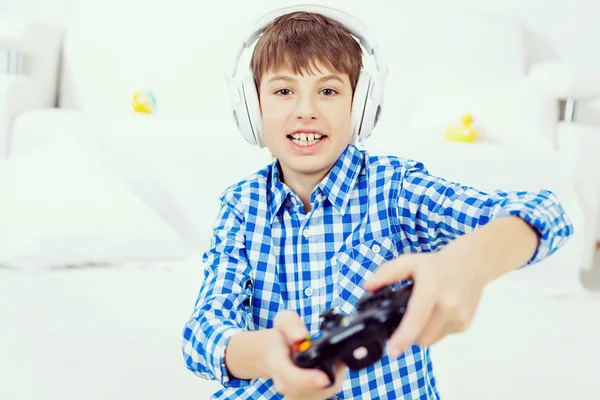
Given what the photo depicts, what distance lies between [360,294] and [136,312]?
0.68m

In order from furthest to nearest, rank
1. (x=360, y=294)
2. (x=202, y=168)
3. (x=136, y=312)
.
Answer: (x=202, y=168)
(x=136, y=312)
(x=360, y=294)

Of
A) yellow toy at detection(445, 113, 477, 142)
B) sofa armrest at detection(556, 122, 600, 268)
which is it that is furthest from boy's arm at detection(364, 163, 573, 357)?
sofa armrest at detection(556, 122, 600, 268)

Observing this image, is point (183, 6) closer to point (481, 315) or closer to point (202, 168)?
point (202, 168)

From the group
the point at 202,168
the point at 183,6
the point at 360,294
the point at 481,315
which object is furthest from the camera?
the point at 183,6

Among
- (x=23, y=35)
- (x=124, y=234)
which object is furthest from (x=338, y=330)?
(x=23, y=35)

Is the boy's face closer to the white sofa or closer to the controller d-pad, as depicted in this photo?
the controller d-pad

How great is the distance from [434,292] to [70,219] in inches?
51.0

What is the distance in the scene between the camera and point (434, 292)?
40 centimetres

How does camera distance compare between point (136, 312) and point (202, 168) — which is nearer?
point (136, 312)

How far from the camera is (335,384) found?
0.39 m

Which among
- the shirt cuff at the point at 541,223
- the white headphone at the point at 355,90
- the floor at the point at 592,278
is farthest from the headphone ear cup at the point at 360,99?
the floor at the point at 592,278

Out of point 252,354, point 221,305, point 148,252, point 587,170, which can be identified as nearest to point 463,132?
point 587,170

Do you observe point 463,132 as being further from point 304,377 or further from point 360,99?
point 304,377

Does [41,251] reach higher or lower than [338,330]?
lower
